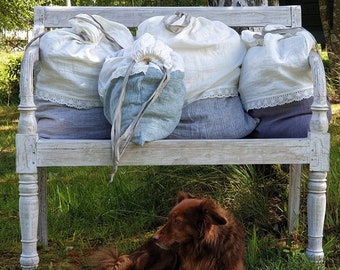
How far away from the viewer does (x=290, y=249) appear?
10.8ft

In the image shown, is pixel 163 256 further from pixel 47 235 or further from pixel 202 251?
pixel 47 235

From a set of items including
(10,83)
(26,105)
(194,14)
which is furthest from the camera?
(10,83)

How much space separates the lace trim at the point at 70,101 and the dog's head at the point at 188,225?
0.86 m

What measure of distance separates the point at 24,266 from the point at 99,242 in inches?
A: 28.5

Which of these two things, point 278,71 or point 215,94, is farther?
point 215,94

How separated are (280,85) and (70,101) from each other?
1057mm

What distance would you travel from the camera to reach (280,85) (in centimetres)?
312

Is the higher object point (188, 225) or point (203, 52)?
point (203, 52)

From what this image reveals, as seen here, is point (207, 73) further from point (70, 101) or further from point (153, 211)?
point (153, 211)

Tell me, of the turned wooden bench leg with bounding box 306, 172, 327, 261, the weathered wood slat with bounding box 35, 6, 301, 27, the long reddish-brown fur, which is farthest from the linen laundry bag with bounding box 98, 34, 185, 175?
the turned wooden bench leg with bounding box 306, 172, 327, 261

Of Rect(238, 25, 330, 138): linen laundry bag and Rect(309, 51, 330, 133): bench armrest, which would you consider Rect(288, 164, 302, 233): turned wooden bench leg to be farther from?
Rect(309, 51, 330, 133): bench armrest

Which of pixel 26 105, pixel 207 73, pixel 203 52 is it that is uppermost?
pixel 203 52

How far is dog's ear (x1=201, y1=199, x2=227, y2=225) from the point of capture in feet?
8.34

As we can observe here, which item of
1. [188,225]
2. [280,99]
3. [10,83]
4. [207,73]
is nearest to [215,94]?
[207,73]
